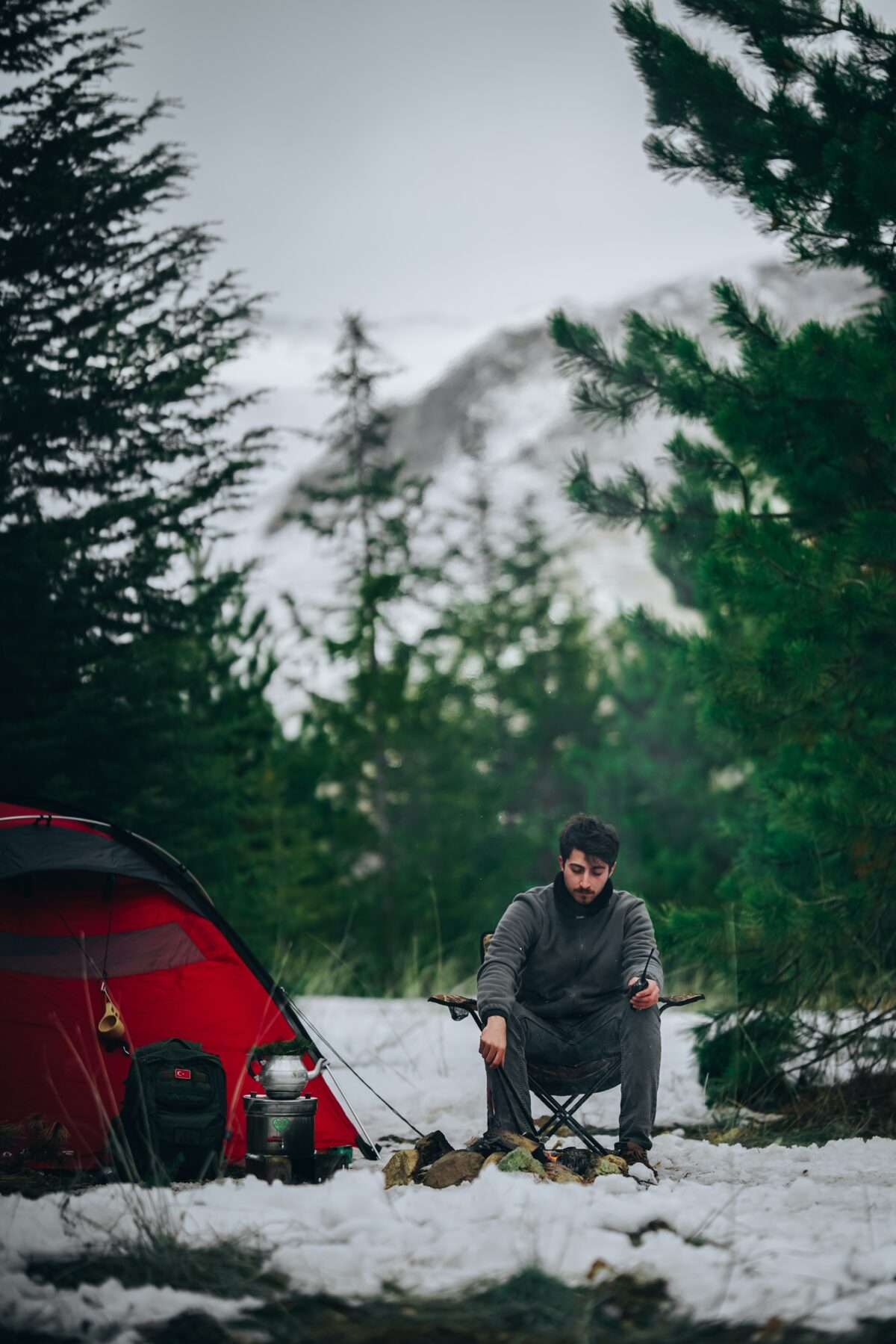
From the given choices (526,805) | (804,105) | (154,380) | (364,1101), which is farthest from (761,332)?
(526,805)

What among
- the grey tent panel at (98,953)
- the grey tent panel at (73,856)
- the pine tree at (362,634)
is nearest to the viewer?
the grey tent panel at (73,856)

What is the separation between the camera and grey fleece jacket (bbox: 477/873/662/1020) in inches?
181

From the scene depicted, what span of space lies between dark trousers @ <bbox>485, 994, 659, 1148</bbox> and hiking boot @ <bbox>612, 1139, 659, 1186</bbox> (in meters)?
0.03

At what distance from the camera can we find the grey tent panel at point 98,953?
194 inches

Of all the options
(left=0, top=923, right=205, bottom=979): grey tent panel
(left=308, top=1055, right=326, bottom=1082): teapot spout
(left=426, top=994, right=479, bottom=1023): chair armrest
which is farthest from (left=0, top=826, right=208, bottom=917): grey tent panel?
(left=426, top=994, right=479, bottom=1023): chair armrest

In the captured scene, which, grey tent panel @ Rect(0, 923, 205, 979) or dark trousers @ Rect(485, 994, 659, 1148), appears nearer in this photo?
dark trousers @ Rect(485, 994, 659, 1148)

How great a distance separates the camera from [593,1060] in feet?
14.8

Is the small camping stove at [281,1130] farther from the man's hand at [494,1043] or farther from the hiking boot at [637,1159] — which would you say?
the hiking boot at [637,1159]

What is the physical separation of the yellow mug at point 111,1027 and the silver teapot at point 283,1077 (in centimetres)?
67

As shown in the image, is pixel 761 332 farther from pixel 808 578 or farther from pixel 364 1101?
pixel 364 1101

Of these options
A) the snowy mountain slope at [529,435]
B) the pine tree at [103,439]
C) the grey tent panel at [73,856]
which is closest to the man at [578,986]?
the grey tent panel at [73,856]

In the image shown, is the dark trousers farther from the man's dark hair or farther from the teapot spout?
the teapot spout

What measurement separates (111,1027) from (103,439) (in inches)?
145

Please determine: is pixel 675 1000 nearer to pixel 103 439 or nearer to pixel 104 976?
pixel 104 976
